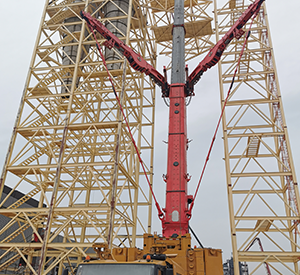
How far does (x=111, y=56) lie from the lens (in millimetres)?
21094

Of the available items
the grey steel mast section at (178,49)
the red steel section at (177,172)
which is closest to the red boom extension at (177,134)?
the red steel section at (177,172)

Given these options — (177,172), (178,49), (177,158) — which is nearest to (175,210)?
(177,172)

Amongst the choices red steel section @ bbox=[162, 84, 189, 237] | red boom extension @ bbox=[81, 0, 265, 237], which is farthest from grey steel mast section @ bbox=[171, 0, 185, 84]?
red steel section @ bbox=[162, 84, 189, 237]

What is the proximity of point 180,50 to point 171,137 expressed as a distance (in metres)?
5.32

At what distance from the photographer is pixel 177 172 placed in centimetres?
1216

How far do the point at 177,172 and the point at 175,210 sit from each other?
1.50 meters

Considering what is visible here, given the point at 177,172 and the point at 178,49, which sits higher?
the point at 178,49

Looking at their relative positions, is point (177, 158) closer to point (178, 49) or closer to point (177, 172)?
point (177, 172)

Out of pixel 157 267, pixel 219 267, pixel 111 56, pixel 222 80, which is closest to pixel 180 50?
pixel 222 80

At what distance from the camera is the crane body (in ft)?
23.6

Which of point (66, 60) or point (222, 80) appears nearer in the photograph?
point (222, 80)

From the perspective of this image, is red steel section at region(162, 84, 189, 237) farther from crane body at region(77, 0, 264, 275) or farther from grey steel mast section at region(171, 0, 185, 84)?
grey steel mast section at region(171, 0, 185, 84)

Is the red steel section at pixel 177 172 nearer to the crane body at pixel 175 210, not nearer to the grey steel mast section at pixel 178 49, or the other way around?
the crane body at pixel 175 210

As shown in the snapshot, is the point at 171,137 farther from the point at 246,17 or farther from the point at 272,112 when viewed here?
the point at 272,112
